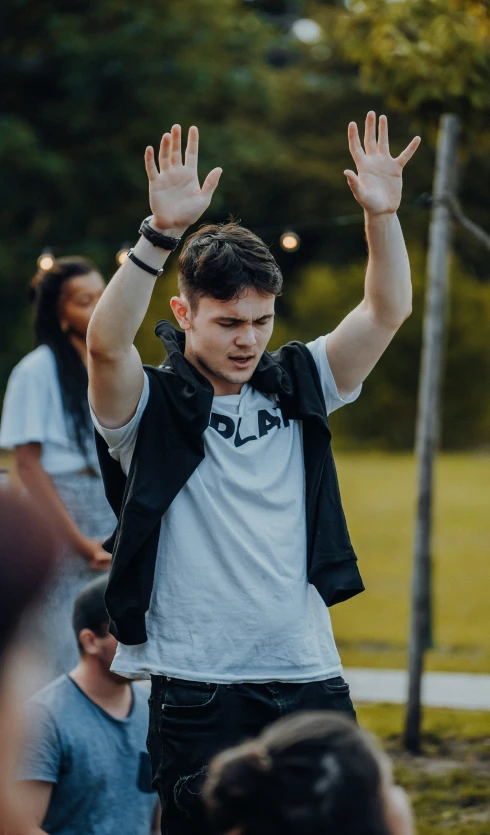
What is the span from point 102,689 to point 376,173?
166 centimetres

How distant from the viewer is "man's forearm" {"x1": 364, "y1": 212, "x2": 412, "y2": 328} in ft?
8.28

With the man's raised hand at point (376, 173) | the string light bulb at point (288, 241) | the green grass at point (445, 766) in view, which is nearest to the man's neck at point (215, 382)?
the man's raised hand at point (376, 173)

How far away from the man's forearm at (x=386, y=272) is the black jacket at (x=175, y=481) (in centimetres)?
23

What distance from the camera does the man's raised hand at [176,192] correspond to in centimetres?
235

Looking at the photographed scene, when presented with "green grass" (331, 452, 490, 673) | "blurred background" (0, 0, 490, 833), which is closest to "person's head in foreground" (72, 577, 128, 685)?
"green grass" (331, 452, 490, 673)

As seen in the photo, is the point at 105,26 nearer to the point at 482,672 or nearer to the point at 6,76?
the point at 6,76

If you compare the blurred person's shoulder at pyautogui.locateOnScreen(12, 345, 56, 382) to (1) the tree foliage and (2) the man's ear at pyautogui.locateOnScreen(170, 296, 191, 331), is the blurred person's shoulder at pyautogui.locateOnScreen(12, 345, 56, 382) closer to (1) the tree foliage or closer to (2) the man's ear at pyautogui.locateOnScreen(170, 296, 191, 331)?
(2) the man's ear at pyautogui.locateOnScreen(170, 296, 191, 331)

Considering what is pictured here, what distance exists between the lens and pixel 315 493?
2490 mm

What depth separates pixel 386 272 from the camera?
2543 millimetres

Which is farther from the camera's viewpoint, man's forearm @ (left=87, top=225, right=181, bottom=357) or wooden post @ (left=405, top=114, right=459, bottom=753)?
wooden post @ (left=405, top=114, right=459, bottom=753)

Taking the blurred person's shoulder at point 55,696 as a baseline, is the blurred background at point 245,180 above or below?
above

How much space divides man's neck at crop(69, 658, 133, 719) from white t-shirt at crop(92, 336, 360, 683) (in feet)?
2.71

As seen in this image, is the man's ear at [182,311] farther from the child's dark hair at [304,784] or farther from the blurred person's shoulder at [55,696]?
the blurred person's shoulder at [55,696]

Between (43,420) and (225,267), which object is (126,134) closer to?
(43,420)
